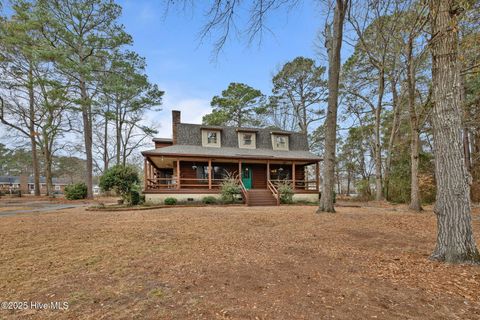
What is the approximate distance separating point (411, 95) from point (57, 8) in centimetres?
2361

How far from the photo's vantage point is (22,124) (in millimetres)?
20234

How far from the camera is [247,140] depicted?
18938 mm

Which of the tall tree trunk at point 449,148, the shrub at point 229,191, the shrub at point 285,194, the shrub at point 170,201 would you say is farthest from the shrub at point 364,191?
the tall tree trunk at point 449,148

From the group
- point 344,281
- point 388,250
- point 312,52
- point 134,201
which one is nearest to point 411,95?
point 312,52

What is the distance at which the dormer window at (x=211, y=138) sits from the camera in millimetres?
17875

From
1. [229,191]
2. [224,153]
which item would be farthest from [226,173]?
[229,191]

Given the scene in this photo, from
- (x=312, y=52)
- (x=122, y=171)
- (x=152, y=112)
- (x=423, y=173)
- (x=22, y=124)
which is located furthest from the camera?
(x=152, y=112)

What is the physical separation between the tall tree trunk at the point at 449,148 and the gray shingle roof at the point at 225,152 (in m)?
Answer: 12.4

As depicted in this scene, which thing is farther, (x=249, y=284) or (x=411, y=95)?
(x=411, y=95)

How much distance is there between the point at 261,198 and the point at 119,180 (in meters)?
8.45

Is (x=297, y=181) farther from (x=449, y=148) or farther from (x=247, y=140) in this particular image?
(x=449, y=148)

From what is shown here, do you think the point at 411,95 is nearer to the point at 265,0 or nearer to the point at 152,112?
the point at 265,0

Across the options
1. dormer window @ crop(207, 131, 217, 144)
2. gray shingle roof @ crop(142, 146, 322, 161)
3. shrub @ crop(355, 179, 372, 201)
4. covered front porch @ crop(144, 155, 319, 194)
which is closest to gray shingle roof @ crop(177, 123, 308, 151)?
dormer window @ crop(207, 131, 217, 144)

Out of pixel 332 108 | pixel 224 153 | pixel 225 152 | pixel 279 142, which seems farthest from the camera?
pixel 279 142
